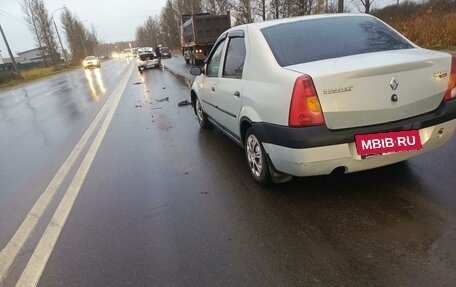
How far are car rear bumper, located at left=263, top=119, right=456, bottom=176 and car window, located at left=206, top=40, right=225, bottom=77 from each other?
222 centimetres

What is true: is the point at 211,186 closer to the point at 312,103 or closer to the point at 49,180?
the point at 312,103

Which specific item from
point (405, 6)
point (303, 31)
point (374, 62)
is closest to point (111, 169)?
point (303, 31)

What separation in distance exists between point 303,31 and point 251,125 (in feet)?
3.62

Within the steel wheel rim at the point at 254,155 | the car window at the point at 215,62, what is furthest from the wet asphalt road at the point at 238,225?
the car window at the point at 215,62

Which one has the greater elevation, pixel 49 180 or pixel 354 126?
pixel 354 126

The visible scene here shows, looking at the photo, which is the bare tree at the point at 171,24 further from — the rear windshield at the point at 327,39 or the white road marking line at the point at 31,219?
the rear windshield at the point at 327,39

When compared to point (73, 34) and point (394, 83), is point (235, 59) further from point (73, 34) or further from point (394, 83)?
point (73, 34)

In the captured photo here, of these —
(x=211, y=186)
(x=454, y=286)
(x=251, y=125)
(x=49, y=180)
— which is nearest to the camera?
(x=454, y=286)

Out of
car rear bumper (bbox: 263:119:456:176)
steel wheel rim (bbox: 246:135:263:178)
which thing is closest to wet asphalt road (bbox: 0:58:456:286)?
steel wheel rim (bbox: 246:135:263:178)

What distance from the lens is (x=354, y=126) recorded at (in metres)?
3.47

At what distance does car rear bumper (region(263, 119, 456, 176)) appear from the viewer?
3.47 m

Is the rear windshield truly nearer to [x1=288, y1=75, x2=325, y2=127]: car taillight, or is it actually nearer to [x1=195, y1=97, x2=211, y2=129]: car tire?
[x1=288, y1=75, x2=325, y2=127]: car taillight

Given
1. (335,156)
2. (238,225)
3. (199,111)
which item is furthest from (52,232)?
(199,111)

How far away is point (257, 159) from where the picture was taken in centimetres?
431
